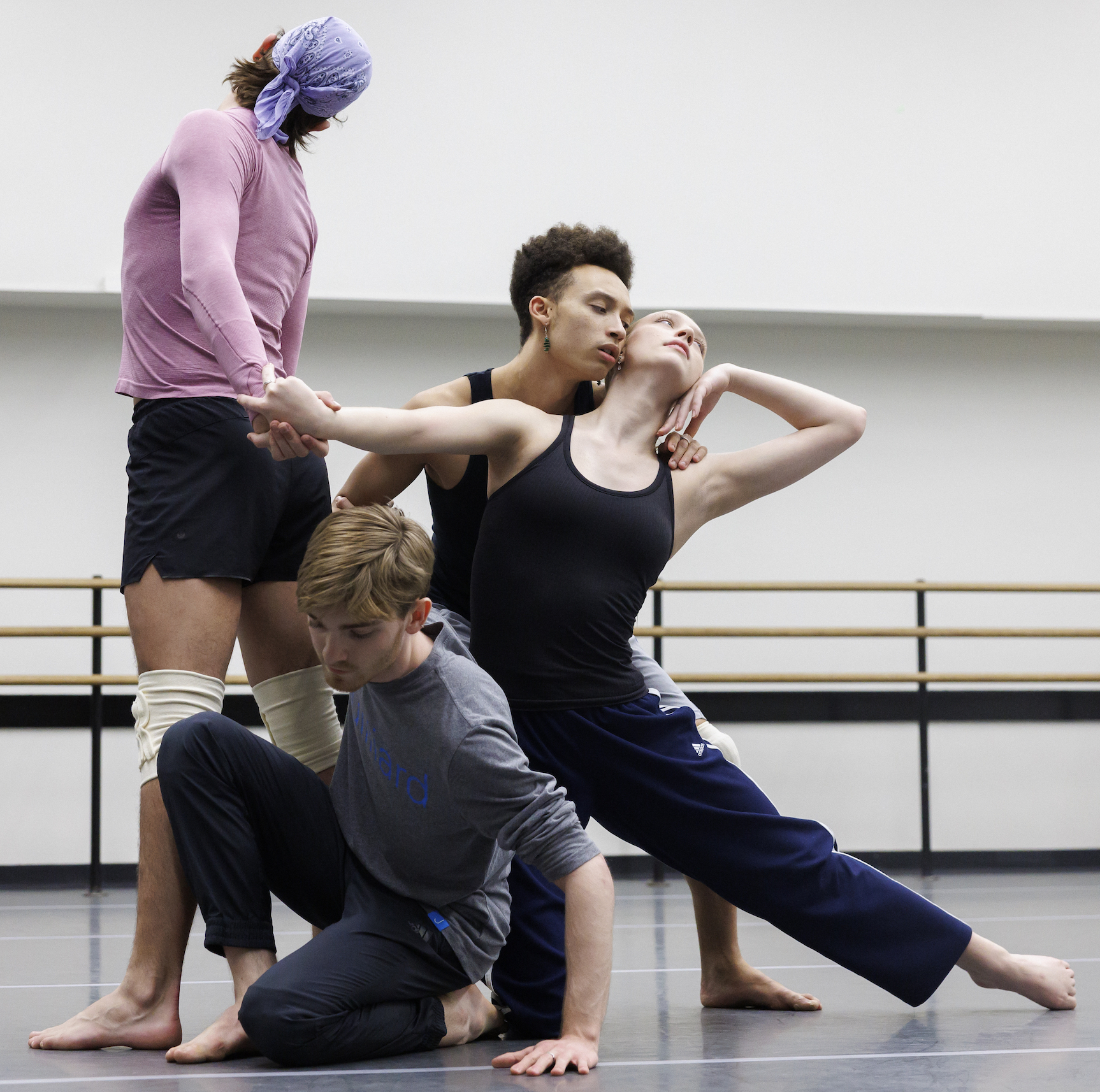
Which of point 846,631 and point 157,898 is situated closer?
point 157,898

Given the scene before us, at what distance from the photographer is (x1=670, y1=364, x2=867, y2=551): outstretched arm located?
71.6 inches

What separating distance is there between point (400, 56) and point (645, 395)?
2740 mm

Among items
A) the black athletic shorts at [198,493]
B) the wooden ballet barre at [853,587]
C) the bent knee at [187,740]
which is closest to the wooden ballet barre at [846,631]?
the wooden ballet barre at [853,587]

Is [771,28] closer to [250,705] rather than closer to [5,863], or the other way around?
[250,705]

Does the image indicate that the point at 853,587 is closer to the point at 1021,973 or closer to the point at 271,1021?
the point at 1021,973

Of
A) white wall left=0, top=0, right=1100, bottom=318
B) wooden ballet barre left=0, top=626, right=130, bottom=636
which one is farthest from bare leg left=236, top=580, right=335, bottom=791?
white wall left=0, top=0, right=1100, bottom=318

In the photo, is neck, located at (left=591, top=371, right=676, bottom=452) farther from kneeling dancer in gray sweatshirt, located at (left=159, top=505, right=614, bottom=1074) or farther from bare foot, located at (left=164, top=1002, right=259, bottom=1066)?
bare foot, located at (left=164, top=1002, right=259, bottom=1066)

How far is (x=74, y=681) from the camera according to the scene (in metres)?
3.69

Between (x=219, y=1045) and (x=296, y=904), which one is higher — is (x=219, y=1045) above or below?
below

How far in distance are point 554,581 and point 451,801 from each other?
33 centimetres

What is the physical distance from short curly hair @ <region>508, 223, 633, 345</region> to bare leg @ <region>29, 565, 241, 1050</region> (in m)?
0.66

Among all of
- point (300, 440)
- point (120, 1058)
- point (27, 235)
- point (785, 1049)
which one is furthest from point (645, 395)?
point (27, 235)

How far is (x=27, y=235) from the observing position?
387 cm

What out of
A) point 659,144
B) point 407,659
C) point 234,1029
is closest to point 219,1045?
point 234,1029
